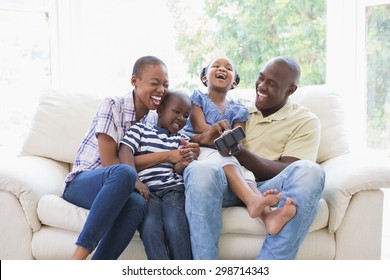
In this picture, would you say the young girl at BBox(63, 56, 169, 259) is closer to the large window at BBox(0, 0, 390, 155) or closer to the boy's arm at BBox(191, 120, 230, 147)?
the boy's arm at BBox(191, 120, 230, 147)

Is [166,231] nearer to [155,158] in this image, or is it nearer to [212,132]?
[155,158]

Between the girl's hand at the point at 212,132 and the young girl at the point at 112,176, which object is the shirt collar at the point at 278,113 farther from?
the young girl at the point at 112,176

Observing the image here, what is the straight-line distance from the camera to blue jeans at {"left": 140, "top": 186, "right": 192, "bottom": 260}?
5.94ft

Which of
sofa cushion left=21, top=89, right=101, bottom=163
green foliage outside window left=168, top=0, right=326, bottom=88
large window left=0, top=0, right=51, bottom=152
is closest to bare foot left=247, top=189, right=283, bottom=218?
sofa cushion left=21, top=89, right=101, bottom=163

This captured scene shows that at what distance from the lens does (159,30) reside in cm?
330

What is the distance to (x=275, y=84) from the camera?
221cm

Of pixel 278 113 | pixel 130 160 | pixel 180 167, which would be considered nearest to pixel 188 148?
pixel 180 167

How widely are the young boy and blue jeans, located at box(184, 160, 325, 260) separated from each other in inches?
2.6

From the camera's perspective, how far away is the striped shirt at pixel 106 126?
2025 mm

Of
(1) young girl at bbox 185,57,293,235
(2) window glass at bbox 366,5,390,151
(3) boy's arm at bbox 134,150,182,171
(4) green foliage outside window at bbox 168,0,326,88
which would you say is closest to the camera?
(3) boy's arm at bbox 134,150,182,171

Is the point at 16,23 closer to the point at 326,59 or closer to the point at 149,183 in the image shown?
the point at 149,183

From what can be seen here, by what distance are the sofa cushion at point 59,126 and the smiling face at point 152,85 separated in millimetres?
473

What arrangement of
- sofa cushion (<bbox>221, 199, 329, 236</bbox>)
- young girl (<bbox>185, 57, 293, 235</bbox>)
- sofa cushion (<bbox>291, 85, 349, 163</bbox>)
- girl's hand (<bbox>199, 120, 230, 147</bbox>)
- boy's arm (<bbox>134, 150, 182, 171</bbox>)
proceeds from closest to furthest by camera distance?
1. sofa cushion (<bbox>221, 199, 329, 236</bbox>)
2. boy's arm (<bbox>134, 150, 182, 171</bbox>)
3. girl's hand (<bbox>199, 120, 230, 147</bbox>)
4. young girl (<bbox>185, 57, 293, 235</bbox>)
5. sofa cushion (<bbox>291, 85, 349, 163</bbox>)

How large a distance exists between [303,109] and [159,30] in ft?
4.55
